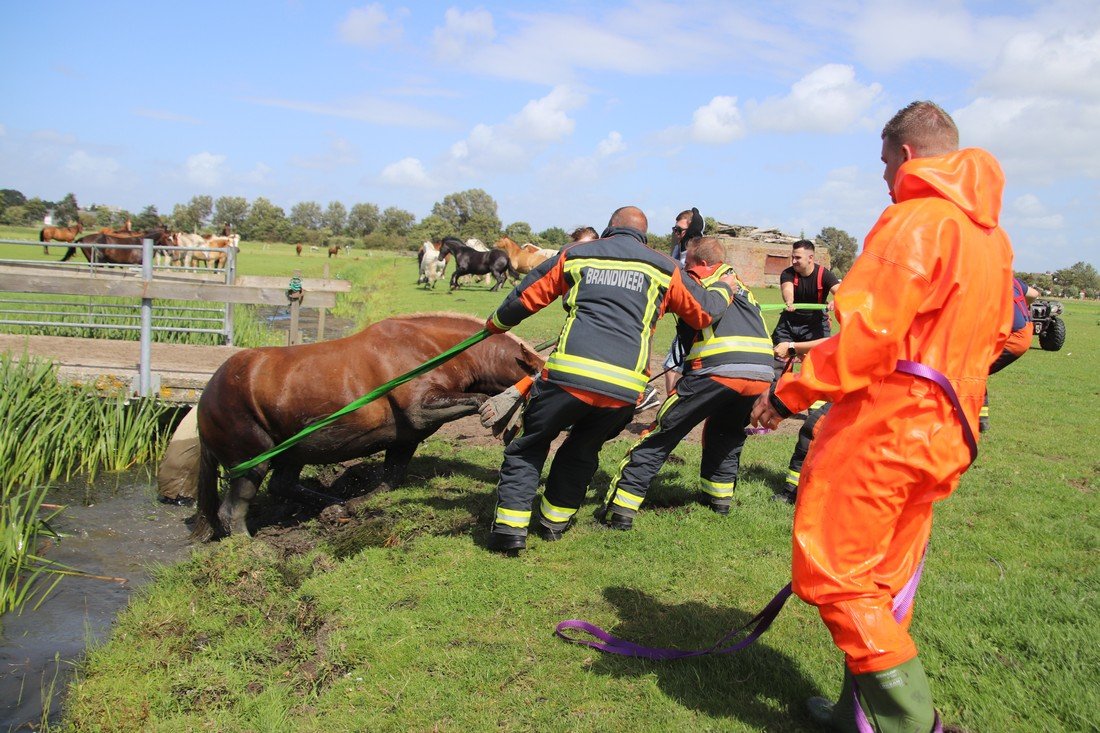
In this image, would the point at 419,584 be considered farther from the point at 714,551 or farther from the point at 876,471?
the point at 876,471

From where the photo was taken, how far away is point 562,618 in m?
4.23

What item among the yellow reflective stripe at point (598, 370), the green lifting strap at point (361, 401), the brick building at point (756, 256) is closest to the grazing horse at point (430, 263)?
the brick building at point (756, 256)

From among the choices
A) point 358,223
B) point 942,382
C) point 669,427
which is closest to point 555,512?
Result: point 669,427

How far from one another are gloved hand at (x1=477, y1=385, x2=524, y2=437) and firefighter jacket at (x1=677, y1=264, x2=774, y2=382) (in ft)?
4.14

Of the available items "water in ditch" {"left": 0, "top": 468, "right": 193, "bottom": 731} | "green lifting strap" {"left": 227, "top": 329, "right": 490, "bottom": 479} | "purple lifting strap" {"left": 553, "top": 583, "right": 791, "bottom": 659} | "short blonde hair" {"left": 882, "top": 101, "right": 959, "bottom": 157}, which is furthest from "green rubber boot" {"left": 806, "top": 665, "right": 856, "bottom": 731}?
"water in ditch" {"left": 0, "top": 468, "right": 193, "bottom": 731}

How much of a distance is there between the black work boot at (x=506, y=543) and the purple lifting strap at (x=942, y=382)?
296 cm

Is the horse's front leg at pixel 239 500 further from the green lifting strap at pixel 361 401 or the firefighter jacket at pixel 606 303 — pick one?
the firefighter jacket at pixel 606 303

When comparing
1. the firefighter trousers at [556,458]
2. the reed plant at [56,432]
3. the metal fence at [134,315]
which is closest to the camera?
the firefighter trousers at [556,458]

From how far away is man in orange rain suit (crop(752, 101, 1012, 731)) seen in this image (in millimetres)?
2609

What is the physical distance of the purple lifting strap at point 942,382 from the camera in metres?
2.61

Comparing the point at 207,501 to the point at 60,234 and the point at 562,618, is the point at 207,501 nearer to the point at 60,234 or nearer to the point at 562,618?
the point at 562,618

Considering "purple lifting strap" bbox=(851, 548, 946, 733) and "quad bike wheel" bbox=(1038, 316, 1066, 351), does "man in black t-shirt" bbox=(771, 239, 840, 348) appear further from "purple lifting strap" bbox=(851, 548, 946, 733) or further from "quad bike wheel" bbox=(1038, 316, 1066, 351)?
"purple lifting strap" bbox=(851, 548, 946, 733)

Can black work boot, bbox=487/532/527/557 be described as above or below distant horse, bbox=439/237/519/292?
below

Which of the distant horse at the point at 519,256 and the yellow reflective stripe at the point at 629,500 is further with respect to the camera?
the distant horse at the point at 519,256
